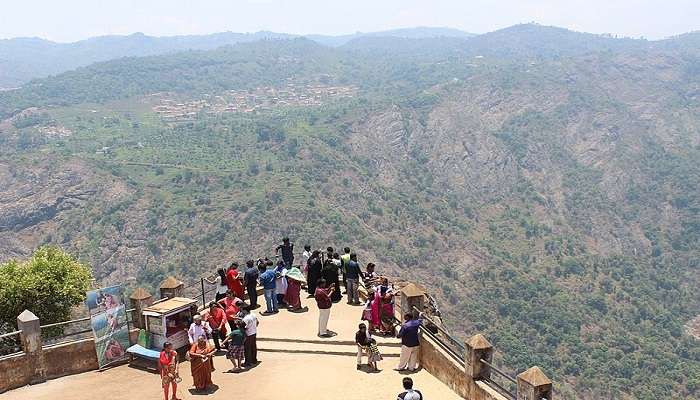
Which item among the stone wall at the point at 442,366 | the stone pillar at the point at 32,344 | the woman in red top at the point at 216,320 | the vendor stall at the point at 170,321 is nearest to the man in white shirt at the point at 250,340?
the woman in red top at the point at 216,320

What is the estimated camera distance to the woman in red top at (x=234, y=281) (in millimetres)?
16641

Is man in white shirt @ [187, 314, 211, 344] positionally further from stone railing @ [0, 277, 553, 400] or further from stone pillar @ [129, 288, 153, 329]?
stone railing @ [0, 277, 553, 400]

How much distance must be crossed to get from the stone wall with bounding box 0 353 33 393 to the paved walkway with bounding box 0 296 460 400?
0.22 metres

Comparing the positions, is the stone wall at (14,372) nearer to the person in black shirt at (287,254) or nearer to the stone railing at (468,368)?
the person in black shirt at (287,254)

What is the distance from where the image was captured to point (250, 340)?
1403 cm

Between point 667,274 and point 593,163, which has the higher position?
point 593,163

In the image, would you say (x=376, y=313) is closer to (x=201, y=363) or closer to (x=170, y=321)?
(x=201, y=363)

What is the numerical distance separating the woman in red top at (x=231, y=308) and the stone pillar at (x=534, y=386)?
6.61 meters

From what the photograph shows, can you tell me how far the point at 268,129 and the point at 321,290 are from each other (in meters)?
129

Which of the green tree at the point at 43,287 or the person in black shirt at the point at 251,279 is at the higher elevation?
the person in black shirt at the point at 251,279

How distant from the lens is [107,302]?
14227 millimetres

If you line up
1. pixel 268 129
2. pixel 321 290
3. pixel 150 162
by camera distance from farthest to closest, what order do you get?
pixel 268 129, pixel 150 162, pixel 321 290

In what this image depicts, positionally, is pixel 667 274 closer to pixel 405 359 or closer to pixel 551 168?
pixel 551 168

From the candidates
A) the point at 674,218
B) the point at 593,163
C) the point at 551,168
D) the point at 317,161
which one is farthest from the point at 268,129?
Result: the point at 674,218
